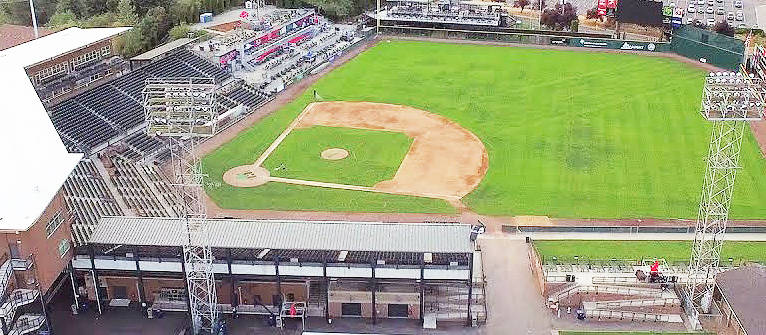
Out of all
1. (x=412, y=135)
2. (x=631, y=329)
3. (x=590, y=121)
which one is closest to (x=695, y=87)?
(x=590, y=121)

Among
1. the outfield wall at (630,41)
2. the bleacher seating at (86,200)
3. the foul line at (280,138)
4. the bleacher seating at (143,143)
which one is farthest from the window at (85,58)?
the outfield wall at (630,41)

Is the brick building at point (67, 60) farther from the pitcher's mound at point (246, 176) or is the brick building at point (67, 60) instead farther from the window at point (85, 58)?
the pitcher's mound at point (246, 176)

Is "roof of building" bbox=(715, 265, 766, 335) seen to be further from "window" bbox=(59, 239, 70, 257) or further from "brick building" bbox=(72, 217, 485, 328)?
"window" bbox=(59, 239, 70, 257)

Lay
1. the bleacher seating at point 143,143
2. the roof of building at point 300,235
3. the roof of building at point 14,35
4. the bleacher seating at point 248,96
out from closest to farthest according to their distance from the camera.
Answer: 1. the roof of building at point 300,235
2. the bleacher seating at point 143,143
3. the roof of building at point 14,35
4. the bleacher seating at point 248,96

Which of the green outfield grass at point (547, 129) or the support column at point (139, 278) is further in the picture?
the green outfield grass at point (547, 129)

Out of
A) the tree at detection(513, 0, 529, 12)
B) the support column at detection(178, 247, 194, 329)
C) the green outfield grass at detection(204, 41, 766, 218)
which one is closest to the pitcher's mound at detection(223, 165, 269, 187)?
the green outfield grass at detection(204, 41, 766, 218)

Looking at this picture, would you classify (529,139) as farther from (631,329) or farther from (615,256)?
(631,329)
